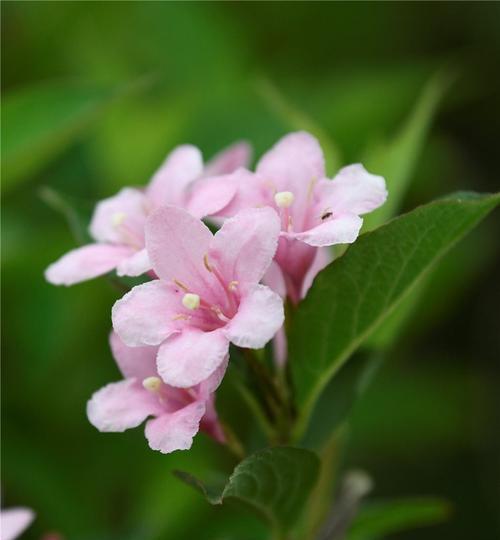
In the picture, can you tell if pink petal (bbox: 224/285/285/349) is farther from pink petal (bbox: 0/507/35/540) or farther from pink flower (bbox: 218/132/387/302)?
pink petal (bbox: 0/507/35/540)

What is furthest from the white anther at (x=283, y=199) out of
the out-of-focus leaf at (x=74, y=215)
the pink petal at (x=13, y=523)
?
the pink petal at (x=13, y=523)

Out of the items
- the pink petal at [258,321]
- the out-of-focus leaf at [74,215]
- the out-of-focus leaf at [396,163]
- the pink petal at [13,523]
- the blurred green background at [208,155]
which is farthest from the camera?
the blurred green background at [208,155]

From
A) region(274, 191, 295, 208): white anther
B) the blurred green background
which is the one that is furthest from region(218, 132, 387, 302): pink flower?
the blurred green background

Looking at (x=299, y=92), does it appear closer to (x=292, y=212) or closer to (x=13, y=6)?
(x=13, y=6)

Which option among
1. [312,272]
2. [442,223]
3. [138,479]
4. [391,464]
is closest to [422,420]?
[391,464]

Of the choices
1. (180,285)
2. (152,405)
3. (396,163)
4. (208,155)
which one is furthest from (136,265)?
(208,155)

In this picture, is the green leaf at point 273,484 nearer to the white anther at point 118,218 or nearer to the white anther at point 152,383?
the white anther at point 152,383
